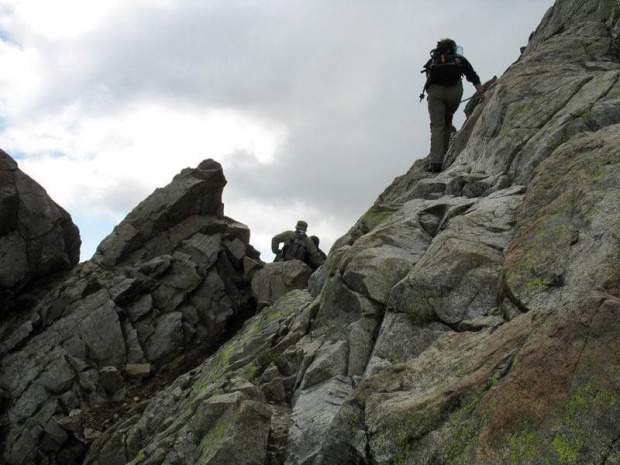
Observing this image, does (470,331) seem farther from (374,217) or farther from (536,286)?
(374,217)

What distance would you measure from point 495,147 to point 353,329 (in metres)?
10.1

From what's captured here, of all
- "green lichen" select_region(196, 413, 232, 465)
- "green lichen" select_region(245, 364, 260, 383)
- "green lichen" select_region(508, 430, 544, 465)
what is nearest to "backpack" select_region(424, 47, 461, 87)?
"green lichen" select_region(245, 364, 260, 383)

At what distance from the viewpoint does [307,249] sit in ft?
116

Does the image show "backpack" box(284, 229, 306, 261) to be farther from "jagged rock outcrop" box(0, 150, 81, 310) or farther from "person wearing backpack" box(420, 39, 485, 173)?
"jagged rock outcrop" box(0, 150, 81, 310)

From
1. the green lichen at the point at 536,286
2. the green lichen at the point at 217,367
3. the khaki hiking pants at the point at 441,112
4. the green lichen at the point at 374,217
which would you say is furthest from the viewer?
the khaki hiking pants at the point at 441,112

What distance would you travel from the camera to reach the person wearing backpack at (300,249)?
34.9 m

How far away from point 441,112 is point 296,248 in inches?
565

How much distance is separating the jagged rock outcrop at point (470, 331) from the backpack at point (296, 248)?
1146cm

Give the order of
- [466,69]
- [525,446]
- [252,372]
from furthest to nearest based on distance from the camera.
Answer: [466,69], [252,372], [525,446]

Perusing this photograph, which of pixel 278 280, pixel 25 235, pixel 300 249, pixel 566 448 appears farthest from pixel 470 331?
pixel 25 235

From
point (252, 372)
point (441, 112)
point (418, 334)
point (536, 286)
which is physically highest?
point (441, 112)

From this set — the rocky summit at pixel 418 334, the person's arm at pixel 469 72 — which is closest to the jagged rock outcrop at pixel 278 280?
the rocky summit at pixel 418 334

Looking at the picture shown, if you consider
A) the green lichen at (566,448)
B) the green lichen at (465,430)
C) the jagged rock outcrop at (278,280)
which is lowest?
the green lichen at (566,448)

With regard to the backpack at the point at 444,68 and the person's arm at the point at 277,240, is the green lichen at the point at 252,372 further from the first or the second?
the person's arm at the point at 277,240
